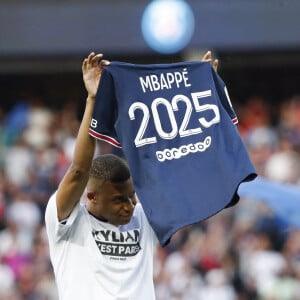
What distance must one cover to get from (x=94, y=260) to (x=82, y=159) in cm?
49

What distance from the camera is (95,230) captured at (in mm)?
5617

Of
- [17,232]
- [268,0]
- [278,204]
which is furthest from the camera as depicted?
[268,0]

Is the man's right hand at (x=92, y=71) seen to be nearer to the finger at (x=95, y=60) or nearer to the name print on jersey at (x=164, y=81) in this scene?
the finger at (x=95, y=60)

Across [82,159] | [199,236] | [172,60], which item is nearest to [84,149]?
[82,159]

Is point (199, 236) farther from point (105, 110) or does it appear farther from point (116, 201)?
point (105, 110)

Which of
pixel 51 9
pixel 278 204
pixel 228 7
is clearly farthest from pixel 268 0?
pixel 278 204

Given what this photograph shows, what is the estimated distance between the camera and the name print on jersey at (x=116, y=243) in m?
5.59

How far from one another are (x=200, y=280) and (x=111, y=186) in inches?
261

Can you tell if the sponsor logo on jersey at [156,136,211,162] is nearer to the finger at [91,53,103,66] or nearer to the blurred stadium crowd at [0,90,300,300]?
the finger at [91,53,103,66]

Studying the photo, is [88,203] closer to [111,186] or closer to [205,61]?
[111,186]

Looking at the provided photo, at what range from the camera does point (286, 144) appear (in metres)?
14.0

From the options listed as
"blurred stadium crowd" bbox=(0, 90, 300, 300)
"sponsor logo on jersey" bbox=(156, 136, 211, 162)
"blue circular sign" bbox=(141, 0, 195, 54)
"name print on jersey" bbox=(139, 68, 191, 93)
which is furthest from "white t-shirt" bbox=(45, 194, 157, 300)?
"blue circular sign" bbox=(141, 0, 195, 54)

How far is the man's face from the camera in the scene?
221 inches

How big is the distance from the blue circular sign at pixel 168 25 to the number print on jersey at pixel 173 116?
10276mm
